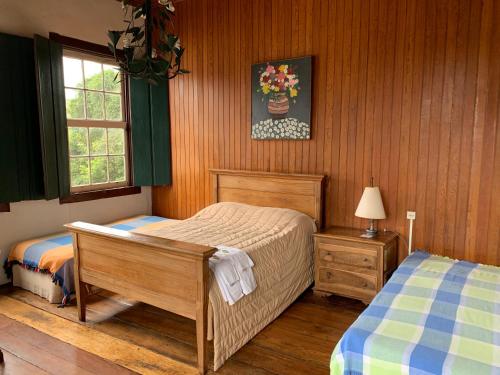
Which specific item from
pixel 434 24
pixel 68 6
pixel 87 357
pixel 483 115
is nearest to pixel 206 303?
pixel 87 357

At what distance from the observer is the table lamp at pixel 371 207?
311cm

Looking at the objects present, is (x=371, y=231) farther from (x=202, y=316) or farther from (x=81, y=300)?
(x=81, y=300)

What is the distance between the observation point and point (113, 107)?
13.9 ft

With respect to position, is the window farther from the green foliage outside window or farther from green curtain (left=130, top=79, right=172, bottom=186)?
green curtain (left=130, top=79, right=172, bottom=186)

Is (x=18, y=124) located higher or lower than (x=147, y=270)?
higher

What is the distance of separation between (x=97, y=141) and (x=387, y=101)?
114 inches

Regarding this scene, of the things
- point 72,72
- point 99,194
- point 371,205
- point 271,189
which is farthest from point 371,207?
point 72,72

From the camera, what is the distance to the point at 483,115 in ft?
9.38

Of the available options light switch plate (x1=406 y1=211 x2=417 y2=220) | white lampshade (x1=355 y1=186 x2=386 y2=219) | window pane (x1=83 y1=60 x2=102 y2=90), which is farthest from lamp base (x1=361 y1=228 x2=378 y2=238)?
window pane (x1=83 y1=60 x2=102 y2=90)

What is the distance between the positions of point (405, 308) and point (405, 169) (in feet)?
5.17

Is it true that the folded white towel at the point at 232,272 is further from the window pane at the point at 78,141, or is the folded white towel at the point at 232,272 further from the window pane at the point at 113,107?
the window pane at the point at 113,107

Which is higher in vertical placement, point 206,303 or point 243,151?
point 243,151

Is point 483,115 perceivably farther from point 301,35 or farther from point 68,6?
point 68,6

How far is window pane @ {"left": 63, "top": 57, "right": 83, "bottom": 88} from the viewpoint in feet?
12.3
